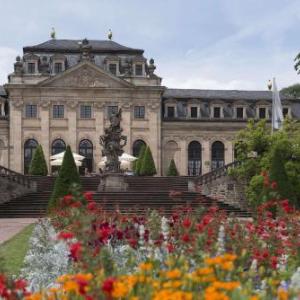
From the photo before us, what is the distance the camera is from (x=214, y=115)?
62750mm

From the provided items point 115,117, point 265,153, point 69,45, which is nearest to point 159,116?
point 69,45

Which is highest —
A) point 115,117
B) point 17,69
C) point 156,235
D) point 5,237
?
point 17,69

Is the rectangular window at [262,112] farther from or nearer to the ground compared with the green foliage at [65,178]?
farther from the ground

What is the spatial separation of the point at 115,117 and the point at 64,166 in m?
7.94

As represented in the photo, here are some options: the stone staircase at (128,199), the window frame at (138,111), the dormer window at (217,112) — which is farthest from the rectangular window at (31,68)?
the stone staircase at (128,199)

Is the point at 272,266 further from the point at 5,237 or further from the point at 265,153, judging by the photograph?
the point at 265,153

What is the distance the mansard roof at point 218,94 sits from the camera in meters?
64.1

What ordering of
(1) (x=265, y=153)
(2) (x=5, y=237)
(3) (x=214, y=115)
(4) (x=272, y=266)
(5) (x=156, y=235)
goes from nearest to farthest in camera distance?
(4) (x=272, y=266) → (5) (x=156, y=235) → (2) (x=5, y=237) → (1) (x=265, y=153) → (3) (x=214, y=115)

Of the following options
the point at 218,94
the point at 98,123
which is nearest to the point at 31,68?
the point at 98,123

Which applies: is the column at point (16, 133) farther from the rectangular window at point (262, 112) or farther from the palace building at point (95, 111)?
the rectangular window at point (262, 112)

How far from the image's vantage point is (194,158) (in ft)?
201

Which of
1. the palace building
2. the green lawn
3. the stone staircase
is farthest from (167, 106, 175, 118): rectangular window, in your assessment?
the green lawn

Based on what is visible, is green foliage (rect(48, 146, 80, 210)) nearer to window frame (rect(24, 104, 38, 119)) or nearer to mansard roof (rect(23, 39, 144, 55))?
window frame (rect(24, 104, 38, 119))

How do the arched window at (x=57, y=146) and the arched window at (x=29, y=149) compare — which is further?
the arched window at (x=57, y=146)
